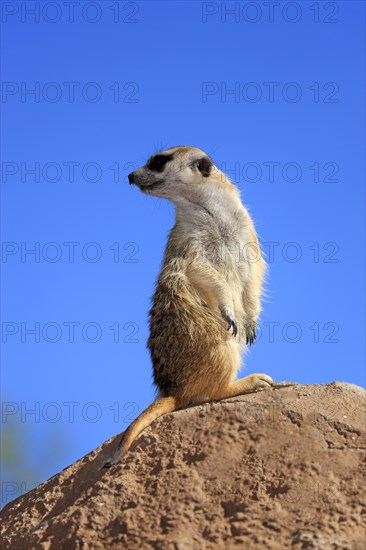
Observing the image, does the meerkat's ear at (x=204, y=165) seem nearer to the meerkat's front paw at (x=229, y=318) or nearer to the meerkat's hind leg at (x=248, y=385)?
the meerkat's front paw at (x=229, y=318)

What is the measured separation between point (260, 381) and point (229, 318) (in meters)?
0.46

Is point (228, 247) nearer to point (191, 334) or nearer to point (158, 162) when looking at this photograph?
point (191, 334)

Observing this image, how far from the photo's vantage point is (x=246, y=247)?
19.0 feet

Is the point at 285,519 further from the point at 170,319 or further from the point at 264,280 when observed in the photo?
the point at 264,280

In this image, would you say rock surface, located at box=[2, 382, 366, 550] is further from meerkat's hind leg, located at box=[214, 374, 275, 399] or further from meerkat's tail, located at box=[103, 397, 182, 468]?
meerkat's hind leg, located at box=[214, 374, 275, 399]

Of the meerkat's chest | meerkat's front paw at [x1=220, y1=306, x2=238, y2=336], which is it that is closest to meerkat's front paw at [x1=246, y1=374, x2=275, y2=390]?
meerkat's front paw at [x1=220, y1=306, x2=238, y2=336]

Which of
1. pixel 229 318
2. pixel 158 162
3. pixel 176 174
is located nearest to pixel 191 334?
pixel 229 318

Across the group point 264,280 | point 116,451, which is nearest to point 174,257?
point 264,280

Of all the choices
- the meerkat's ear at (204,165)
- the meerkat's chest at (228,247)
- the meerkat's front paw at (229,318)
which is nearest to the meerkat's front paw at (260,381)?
the meerkat's front paw at (229,318)

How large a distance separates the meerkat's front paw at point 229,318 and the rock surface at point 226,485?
1.75 ft

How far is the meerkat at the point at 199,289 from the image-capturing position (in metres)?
5.11

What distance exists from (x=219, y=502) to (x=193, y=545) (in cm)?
31

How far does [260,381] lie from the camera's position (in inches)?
199

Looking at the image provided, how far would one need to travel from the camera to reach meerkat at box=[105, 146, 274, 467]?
5.11 m
